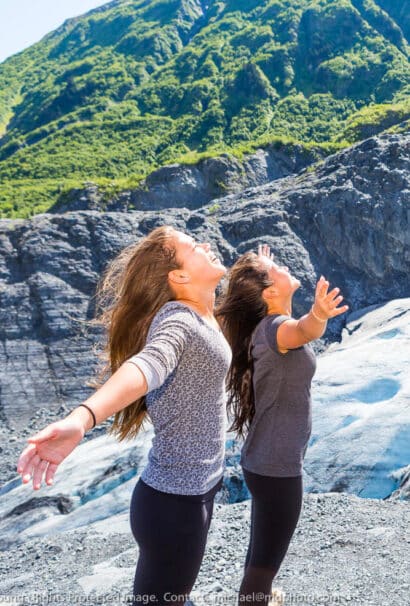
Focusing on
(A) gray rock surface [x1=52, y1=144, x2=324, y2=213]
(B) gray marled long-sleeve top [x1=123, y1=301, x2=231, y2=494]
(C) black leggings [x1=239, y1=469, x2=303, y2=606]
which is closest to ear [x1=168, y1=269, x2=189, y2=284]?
(B) gray marled long-sleeve top [x1=123, y1=301, x2=231, y2=494]

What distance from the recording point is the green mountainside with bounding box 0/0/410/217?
4419cm

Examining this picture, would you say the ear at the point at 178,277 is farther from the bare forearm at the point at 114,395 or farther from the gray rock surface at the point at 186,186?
the gray rock surface at the point at 186,186

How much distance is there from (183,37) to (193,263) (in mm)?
74517

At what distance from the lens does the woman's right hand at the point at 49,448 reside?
1.56 m

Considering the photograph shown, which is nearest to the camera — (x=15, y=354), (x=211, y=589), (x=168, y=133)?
(x=211, y=589)

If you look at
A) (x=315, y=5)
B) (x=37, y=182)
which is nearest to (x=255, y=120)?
(x=37, y=182)

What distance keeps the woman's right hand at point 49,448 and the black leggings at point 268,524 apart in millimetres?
1445

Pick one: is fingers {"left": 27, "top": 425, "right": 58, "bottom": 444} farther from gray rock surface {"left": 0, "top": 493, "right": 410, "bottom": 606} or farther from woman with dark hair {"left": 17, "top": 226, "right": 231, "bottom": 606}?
gray rock surface {"left": 0, "top": 493, "right": 410, "bottom": 606}

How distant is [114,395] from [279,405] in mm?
1348

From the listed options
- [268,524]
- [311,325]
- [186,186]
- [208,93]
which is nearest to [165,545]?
[268,524]

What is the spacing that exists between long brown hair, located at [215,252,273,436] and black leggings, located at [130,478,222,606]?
1121 mm

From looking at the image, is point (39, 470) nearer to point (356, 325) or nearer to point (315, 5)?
point (356, 325)

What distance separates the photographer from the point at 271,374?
2.89 m

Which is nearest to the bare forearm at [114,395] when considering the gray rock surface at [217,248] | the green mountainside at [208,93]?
the gray rock surface at [217,248]
